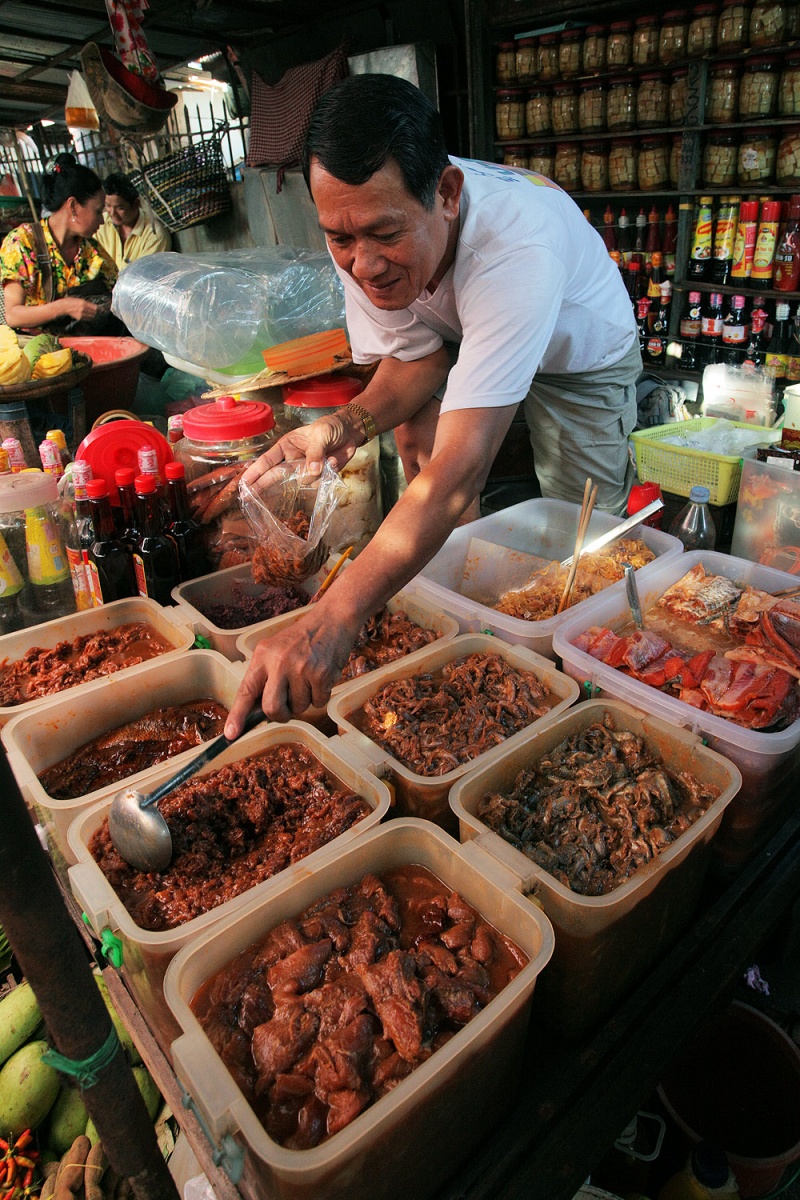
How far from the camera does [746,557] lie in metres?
2.65

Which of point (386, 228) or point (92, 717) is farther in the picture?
point (92, 717)

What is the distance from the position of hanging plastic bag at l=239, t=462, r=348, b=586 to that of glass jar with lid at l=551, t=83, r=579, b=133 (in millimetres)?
4130

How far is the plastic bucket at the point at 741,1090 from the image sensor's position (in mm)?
1772

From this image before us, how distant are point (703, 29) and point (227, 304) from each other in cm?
313

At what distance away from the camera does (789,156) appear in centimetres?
419

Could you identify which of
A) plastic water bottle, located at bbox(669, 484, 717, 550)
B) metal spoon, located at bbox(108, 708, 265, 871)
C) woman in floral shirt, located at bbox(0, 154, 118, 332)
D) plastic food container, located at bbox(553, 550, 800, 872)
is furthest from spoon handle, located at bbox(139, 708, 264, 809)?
woman in floral shirt, located at bbox(0, 154, 118, 332)

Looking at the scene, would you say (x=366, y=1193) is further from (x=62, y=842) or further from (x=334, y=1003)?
(x=62, y=842)

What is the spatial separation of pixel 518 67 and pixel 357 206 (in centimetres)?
450

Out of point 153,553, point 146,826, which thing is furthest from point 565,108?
point 146,826

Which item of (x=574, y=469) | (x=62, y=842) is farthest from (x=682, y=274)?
(x=62, y=842)

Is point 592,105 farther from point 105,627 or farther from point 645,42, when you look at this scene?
point 105,627

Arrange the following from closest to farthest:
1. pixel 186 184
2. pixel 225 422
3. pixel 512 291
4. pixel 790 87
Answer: pixel 512 291, pixel 225 422, pixel 790 87, pixel 186 184

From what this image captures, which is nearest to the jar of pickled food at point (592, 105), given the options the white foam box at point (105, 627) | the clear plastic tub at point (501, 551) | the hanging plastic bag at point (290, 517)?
the clear plastic tub at point (501, 551)

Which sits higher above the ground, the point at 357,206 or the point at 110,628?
the point at 357,206
